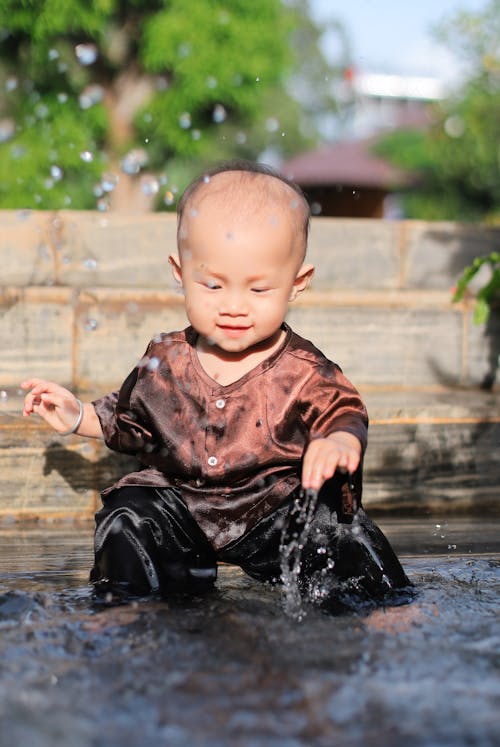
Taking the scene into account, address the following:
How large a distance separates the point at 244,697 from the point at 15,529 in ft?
7.31

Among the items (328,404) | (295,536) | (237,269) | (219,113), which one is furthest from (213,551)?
(219,113)

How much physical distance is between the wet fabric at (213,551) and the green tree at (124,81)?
14883 mm

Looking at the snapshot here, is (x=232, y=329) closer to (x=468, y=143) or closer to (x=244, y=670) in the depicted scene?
(x=244, y=670)

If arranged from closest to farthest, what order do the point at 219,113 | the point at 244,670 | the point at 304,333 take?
the point at 244,670
the point at 304,333
the point at 219,113

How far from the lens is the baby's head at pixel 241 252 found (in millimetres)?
2871

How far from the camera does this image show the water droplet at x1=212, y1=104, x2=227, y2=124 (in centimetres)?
1752

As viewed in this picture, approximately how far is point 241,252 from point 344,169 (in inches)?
1259

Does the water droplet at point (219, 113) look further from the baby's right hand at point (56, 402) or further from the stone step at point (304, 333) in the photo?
the baby's right hand at point (56, 402)

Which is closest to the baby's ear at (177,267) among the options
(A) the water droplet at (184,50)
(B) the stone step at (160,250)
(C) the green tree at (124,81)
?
(B) the stone step at (160,250)

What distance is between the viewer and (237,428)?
2.99m

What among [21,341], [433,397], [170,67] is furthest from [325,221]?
[170,67]

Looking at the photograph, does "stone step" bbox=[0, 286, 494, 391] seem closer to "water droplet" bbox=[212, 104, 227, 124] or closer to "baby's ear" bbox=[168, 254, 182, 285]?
"baby's ear" bbox=[168, 254, 182, 285]

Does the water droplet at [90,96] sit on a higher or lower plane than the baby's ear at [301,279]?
higher

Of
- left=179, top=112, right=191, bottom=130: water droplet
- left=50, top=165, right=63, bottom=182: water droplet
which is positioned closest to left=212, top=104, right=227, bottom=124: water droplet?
left=179, top=112, right=191, bottom=130: water droplet
